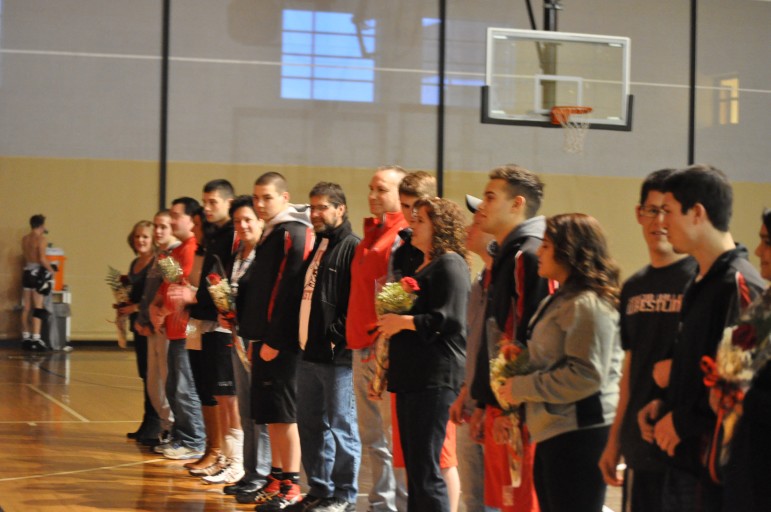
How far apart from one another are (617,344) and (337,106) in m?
11.2

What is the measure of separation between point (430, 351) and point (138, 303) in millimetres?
4212

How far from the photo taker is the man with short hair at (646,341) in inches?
112

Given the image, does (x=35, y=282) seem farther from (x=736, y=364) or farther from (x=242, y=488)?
(x=736, y=364)

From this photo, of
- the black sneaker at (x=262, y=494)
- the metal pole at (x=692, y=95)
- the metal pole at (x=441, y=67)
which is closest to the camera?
the black sneaker at (x=262, y=494)

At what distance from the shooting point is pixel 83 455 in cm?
679

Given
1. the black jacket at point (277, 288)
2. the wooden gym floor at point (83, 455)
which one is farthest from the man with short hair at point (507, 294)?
the wooden gym floor at point (83, 455)

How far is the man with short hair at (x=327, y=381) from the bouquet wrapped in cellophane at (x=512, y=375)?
1.61 m

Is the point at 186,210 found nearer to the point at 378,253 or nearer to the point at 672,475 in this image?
the point at 378,253

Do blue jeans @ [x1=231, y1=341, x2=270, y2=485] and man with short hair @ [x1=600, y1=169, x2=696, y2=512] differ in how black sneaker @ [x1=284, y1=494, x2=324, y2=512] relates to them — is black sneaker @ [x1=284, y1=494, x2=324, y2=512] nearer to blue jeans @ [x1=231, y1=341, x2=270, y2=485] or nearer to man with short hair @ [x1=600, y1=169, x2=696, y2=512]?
blue jeans @ [x1=231, y1=341, x2=270, y2=485]

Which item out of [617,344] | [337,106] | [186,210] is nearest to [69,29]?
[337,106]

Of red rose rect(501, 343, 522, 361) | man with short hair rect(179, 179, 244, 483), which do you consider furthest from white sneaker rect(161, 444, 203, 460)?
red rose rect(501, 343, 522, 361)

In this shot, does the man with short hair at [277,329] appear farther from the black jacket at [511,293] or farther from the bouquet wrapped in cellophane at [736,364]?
the bouquet wrapped in cellophane at [736,364]

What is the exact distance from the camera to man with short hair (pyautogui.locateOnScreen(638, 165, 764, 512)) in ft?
8.28

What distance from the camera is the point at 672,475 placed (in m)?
2.73
